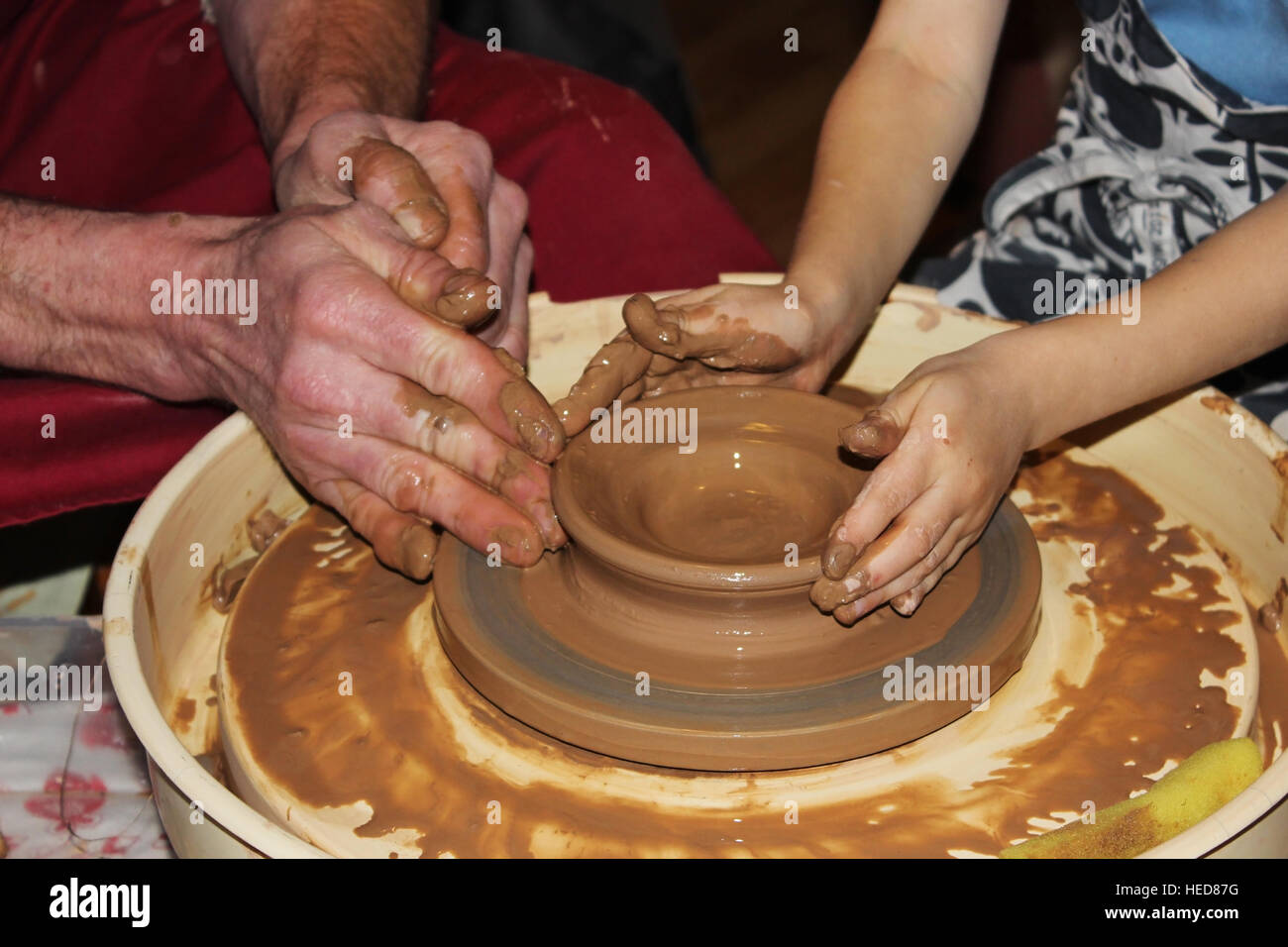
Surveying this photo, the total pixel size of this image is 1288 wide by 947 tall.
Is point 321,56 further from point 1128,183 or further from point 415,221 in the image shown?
point 1128,183

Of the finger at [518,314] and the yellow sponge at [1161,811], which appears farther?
the finger at [518,314]

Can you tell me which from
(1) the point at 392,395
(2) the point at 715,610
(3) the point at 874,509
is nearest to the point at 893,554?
(3) the point at 874,509

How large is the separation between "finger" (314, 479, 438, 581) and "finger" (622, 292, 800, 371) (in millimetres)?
339

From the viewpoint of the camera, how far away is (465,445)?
4.73 ft

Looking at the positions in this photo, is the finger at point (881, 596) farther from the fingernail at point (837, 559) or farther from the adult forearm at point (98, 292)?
the adult forearm at point (98, 292)

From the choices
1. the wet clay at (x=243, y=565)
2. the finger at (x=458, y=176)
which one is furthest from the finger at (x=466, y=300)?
the wet clay at (x=243, y=565)

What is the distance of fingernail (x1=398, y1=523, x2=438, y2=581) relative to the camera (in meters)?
1.47

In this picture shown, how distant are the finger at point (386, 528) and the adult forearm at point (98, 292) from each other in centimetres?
31

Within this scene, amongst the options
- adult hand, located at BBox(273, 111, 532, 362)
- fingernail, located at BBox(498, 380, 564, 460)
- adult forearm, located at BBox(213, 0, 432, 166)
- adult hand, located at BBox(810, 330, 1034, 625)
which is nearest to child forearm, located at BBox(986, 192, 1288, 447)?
adult hand, located at BBox(810, 330, 1034, 625)

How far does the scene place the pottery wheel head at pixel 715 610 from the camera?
127 cm

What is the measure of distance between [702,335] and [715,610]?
0.36m

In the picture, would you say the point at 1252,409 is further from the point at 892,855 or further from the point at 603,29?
the point at 603,29

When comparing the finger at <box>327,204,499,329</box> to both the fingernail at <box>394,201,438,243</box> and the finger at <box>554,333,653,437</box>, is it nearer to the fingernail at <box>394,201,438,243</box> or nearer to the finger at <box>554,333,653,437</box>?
the fingernail at <box>394,201,438,243</box>

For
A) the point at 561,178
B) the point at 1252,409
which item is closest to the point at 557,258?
the point at 561,178
